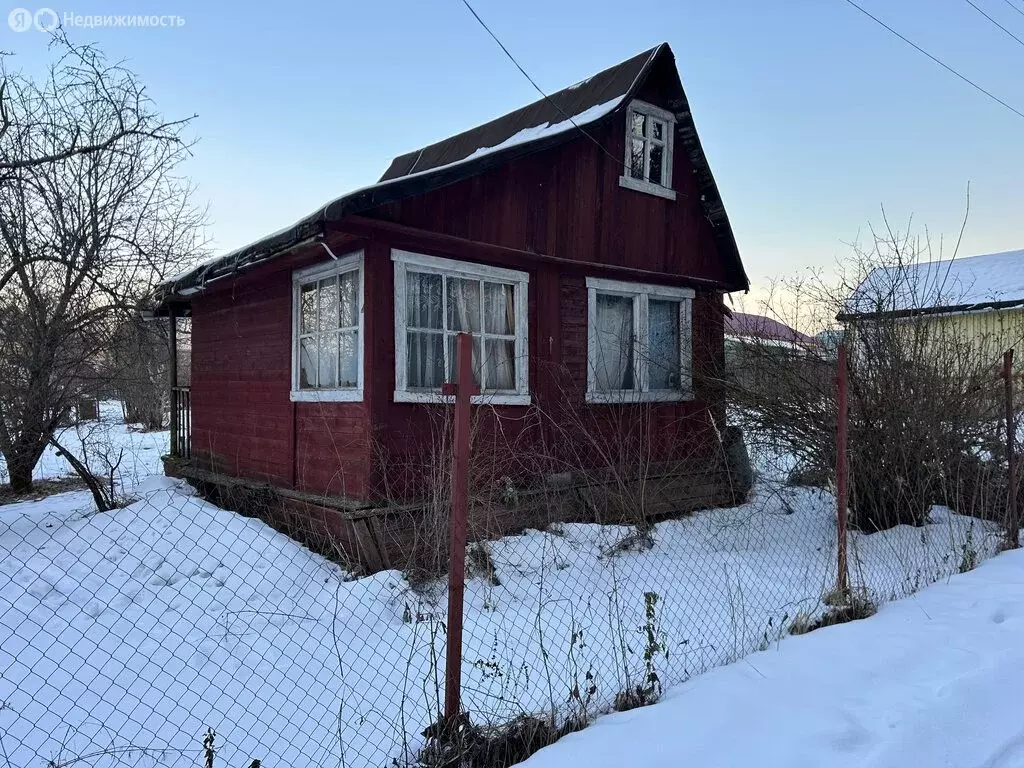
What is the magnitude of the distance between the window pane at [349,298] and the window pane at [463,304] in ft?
2.97

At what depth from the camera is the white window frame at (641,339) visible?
775cm

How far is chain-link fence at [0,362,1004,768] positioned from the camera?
321 centimetres

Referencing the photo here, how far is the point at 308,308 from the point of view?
706 cm

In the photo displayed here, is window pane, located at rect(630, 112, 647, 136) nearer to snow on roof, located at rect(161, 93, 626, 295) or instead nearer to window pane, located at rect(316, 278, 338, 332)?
snow on roof, located at rect(161, 93, 626, 295)

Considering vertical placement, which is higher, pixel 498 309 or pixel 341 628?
pixel 498 309

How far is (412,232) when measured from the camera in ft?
19.8

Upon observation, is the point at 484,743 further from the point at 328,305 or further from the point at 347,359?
the point at 328,305

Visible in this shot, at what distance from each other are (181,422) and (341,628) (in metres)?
7.22

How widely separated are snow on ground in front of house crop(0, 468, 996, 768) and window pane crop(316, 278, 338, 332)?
85.9 inches

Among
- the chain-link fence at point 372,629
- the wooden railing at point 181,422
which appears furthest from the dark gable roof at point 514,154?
the chain-link fence at point 372,629

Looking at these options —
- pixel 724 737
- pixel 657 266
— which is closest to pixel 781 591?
pixel 724 737

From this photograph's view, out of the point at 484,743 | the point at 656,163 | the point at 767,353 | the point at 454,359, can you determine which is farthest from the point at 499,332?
the point at 484,743

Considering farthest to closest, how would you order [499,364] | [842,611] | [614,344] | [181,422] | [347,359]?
1. [181,422]
2. [614,344]
3. [499,364]
4. [347,359]
5. [842,611]

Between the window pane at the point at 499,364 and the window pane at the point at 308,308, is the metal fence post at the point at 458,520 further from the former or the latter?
the window pane at the point at 308,308
